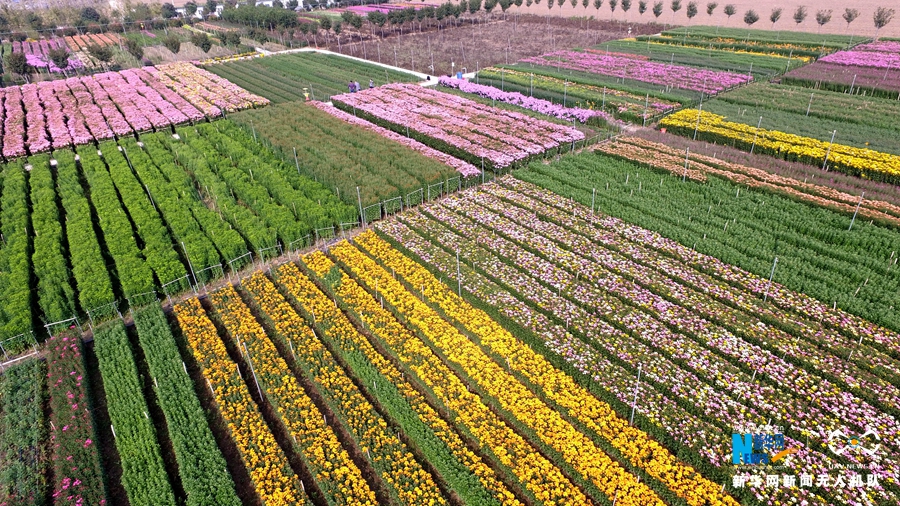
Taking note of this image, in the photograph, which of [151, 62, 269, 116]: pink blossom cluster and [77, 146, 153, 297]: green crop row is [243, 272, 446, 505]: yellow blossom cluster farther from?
[151, 62, 269, 116]: pink blossom cluster

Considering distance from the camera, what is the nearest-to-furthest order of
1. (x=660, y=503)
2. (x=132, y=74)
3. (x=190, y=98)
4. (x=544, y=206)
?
(x=660, y=503), (x=544, y=206), (x=190, y=98), (x=132, y=74)

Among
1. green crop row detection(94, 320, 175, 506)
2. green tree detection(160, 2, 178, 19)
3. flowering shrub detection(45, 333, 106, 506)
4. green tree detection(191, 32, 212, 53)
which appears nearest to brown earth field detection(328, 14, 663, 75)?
green tree detection(191, 32, 212, 53)

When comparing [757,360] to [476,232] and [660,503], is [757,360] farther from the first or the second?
[476,232]

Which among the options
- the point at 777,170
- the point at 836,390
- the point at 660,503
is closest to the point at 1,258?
the point at 660,503

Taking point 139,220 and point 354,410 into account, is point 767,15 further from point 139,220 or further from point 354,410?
point 354,410

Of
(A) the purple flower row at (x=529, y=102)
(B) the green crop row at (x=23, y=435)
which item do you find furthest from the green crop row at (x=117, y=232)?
(A) the purple flower row at (x=529, y=102)

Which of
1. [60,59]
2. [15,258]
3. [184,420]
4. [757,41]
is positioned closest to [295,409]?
[184,420]
